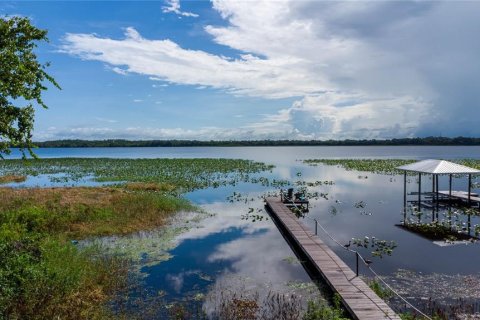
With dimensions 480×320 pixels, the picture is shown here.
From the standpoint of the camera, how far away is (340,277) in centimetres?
1251

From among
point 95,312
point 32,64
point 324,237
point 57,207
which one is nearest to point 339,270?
point 324,237

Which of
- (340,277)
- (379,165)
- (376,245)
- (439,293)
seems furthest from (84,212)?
(379,165)

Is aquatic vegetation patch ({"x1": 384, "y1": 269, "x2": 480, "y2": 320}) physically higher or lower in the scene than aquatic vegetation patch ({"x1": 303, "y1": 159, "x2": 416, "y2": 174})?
lower

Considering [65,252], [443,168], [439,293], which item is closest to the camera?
[439,293]

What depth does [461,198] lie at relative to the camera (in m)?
28.4

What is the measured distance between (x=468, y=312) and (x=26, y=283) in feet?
40.3

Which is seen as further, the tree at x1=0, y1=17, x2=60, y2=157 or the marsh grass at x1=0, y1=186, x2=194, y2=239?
the marsh grass at x1=0, y1=186, x2=194, y2=239

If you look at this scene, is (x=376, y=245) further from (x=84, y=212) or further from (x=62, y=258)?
(x=84, y=212)

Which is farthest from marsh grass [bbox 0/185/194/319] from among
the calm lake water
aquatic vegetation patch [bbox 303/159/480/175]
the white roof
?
aquatic vegetation patch [bbox 303/159/480/175]

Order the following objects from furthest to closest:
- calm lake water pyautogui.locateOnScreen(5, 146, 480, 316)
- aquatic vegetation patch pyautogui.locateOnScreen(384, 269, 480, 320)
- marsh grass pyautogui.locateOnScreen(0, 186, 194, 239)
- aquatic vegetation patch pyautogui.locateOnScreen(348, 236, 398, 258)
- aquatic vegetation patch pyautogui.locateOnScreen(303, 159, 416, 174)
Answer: aquatic vegetation patch pyautogui.locateOnScreen(303, 159, 416, 174), marsh grass pyautogui.locateOnScreen(0, 186, 194, 239), aquatic vegetation patch pyautogui.locateOnScreen(348, 236, 398, 258), calm lake water pyautogui.locateOnScreen(5, 146, 480, 316), aquatic vegetation patch pyautogui.locateOnScreen(384, 269, 480, 320)

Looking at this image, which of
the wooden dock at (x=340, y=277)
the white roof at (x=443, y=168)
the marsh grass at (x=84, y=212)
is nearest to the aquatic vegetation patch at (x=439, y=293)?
the wooden dock at (x=340, y=277)

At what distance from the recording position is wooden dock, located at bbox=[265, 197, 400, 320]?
9852 mm

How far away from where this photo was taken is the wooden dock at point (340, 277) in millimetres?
9852

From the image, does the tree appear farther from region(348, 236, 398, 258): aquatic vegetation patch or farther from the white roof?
the white roof
